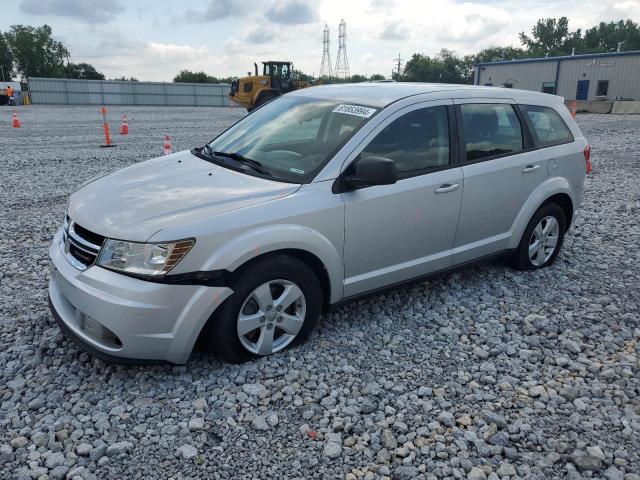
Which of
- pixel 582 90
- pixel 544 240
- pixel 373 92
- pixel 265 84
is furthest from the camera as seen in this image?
pixel 582 90

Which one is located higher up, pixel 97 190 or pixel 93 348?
pixel 97 190

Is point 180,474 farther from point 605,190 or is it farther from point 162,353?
point 605,190

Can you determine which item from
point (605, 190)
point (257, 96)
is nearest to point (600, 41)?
point (257, 96)

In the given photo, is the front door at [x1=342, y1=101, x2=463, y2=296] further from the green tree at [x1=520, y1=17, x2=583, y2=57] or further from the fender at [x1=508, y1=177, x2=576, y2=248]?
the green tree at [x1=520, y1=17, x2=583, y2=57]

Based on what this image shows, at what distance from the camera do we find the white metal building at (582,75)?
39.6 m

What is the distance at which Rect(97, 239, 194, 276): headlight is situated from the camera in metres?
3.03

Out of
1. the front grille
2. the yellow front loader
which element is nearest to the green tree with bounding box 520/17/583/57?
the yellow front loader

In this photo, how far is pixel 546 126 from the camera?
5176 millimetres

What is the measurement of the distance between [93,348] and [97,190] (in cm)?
115

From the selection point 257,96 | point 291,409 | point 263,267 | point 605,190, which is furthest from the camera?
point 257,96

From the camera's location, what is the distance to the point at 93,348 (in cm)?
318

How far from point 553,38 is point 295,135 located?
109301mm

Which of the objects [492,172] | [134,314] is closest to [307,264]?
[134,314]

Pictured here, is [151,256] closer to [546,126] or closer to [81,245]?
[81,245]
